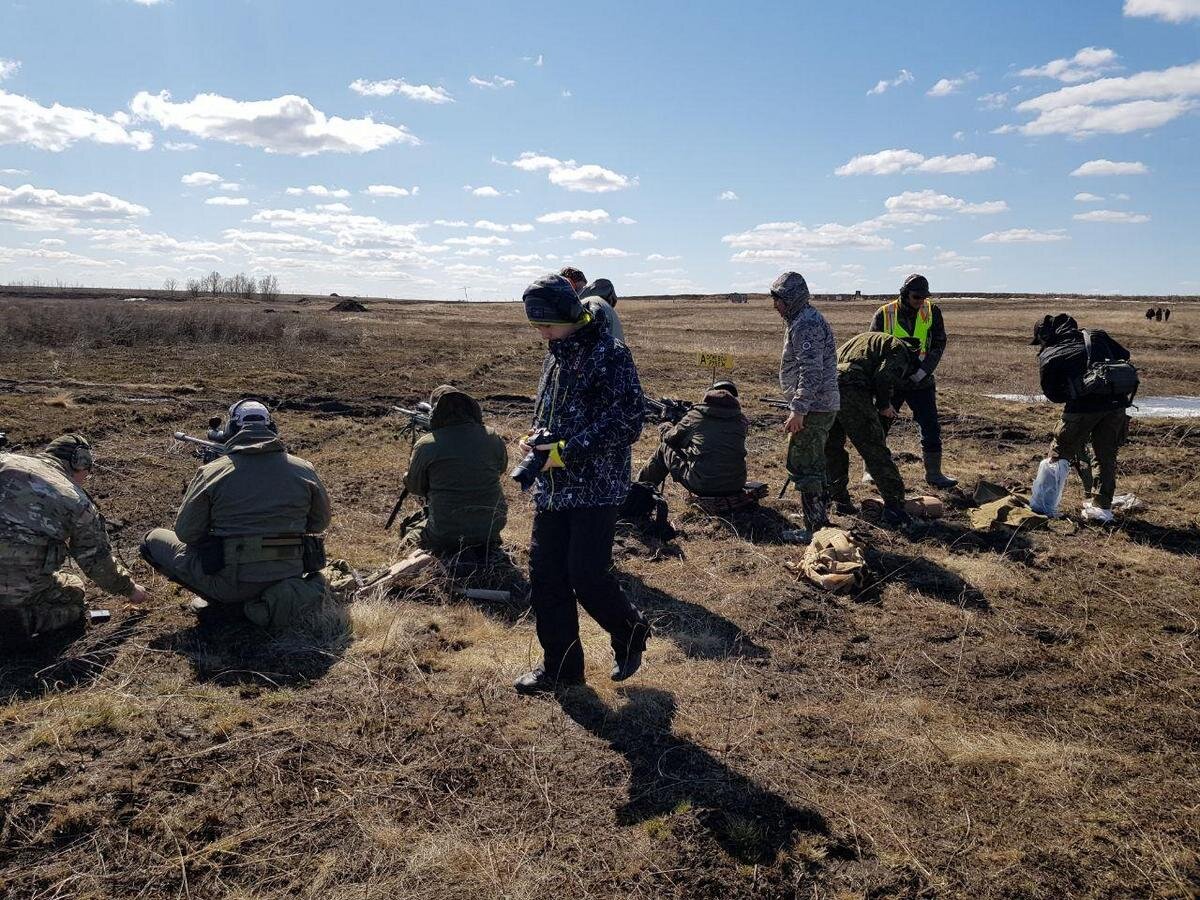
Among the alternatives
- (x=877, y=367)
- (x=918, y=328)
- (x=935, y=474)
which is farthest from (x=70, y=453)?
(x=935, y=474)

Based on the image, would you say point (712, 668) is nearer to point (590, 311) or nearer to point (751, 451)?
point (590, 311)

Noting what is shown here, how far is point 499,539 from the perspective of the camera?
6.00 metres

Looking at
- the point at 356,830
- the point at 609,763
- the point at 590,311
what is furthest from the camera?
the point at 590,311

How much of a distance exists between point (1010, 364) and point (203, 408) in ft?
63.6

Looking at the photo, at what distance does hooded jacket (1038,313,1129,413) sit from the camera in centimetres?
664

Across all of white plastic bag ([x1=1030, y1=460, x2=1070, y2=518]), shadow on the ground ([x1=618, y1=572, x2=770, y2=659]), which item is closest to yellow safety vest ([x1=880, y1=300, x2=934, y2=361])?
white plastic bag ([x1=1030, y1=460, x2=1070, y2=518])

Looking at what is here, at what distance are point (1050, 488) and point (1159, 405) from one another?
8753 mm

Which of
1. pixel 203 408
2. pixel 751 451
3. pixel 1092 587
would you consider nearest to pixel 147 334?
pixel 203 408

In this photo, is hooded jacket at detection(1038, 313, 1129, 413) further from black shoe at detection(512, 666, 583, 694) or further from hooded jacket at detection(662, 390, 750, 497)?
black shoe at detection(512, 666, 583, 694)

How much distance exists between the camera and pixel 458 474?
562cm

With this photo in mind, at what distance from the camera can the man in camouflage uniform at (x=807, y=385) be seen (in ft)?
20.2

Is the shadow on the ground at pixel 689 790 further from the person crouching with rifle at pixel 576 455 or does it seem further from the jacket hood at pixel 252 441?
the jacket hood at pixel 252 441

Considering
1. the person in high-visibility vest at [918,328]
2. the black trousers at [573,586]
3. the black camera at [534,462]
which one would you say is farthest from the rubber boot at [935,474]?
the black camera at [534,462]

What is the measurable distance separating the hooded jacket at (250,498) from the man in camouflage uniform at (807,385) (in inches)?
147
